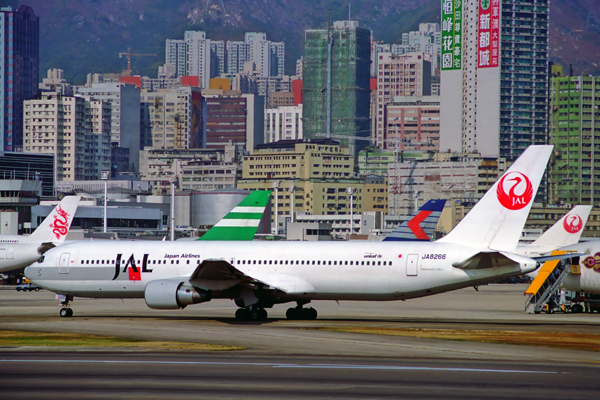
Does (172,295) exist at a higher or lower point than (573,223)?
lower

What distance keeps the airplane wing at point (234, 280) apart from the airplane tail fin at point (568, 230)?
2440 cm

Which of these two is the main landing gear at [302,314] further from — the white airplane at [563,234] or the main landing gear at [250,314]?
the white airplane at [563,234]

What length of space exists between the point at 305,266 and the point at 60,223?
111ft

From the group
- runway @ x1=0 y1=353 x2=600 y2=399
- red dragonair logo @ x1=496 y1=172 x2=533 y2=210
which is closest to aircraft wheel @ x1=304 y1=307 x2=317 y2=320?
red dragonair logo @ x1=496 y1=172 x2=533 y2=210

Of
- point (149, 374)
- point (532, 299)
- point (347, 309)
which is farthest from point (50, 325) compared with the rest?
point (532, 299)

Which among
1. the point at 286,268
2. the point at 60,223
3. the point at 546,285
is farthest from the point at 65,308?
the point at 546,285

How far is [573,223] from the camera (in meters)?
57.6

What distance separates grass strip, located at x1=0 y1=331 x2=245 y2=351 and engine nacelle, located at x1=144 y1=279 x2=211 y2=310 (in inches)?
232

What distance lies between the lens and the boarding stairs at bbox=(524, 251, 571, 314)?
5050cm

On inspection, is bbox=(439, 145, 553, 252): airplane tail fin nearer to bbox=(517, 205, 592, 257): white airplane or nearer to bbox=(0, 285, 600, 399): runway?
bbox=(0, 285, 600, 399): runway

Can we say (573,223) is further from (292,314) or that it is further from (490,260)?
(292,314)

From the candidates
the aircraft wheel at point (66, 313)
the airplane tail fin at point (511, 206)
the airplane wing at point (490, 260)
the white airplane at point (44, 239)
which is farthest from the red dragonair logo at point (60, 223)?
the airplane tail fin at point (511, 206)

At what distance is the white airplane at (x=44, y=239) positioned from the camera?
67875 mm

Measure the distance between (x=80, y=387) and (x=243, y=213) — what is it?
145 ft
